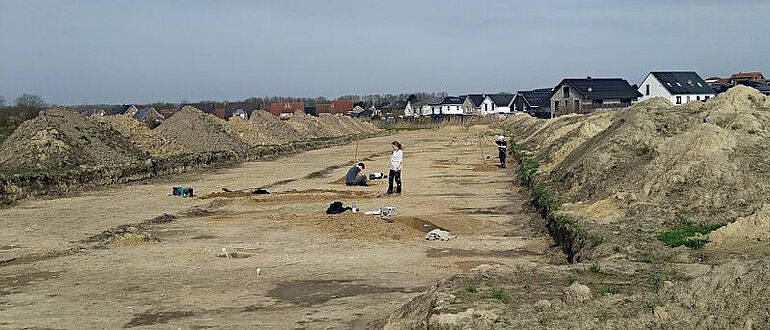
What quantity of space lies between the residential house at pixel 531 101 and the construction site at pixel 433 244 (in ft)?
264

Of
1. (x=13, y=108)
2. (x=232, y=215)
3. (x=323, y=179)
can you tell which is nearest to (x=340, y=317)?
(x=232, y=215)

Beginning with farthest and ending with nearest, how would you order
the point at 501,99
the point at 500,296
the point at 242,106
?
the point at 242,106
the point at 501,99
the point at 500,296

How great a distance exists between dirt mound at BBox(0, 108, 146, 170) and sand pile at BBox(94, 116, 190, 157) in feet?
8.43

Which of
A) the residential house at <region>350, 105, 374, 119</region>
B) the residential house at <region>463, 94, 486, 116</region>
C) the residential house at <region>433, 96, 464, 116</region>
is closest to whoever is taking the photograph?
the residential house at <region>463, 94, 486, 116</region>

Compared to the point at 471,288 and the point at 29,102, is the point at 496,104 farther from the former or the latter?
the point at 471,288

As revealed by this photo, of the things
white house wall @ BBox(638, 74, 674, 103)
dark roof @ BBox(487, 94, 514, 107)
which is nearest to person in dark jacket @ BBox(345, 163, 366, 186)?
white house wall @ BBox(638, 74, 674, 103)

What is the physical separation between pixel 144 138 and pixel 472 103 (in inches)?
3486

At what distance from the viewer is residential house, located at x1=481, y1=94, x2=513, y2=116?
407 feet

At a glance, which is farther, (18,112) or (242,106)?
(242,106)

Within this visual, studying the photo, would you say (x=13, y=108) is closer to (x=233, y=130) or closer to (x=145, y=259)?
(x=233, y=130)

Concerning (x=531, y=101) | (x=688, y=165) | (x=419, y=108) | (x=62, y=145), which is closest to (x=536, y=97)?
(x=531, y=101)

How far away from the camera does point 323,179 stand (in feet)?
111

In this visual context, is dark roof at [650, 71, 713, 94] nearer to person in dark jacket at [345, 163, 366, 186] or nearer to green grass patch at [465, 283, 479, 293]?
person in dark jacket at [345, 163, 366, 186]

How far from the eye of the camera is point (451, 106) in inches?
5512
